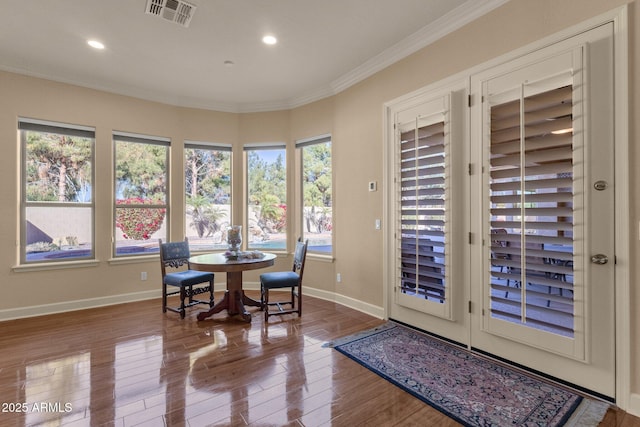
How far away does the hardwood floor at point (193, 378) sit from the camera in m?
1.99

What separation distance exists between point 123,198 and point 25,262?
1.33 m

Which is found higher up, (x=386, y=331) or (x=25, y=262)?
(x=25, y=262)

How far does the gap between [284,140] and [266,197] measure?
98 centimetres

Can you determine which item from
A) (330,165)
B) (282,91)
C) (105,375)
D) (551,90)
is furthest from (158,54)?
(551,90)

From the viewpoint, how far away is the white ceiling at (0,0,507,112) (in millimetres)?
2824

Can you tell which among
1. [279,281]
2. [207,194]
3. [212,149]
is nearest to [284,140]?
[212,149]

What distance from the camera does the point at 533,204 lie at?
243cm

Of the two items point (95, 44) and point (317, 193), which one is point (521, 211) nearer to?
point (317, 193)

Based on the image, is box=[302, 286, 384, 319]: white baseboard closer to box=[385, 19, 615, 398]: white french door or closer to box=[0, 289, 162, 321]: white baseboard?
box=[385, 19, 615, 398]: white french door

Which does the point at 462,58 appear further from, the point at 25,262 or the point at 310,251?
the point at 25,262

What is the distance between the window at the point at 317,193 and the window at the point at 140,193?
7.01 ft

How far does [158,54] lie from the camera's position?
363 centimetres

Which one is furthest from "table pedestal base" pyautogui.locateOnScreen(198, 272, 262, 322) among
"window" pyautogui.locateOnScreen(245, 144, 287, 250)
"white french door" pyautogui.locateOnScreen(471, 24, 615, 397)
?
"white french door" pyautogui.locateOnScreen(471, 24, 615, 397)

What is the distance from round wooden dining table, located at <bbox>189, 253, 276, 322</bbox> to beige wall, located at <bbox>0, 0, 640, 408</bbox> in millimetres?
1180
